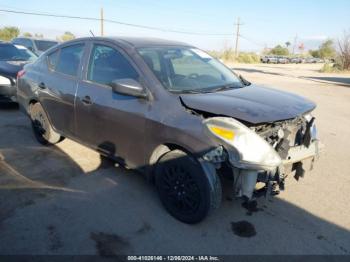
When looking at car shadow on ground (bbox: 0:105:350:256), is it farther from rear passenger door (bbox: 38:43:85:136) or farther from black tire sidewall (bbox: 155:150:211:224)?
rear passenger door (bbox: 38:43:85:136)

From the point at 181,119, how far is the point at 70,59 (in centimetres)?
226

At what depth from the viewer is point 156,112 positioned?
3.29 m

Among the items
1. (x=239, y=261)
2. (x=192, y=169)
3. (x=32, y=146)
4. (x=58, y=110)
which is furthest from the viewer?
(x=32, y=146)

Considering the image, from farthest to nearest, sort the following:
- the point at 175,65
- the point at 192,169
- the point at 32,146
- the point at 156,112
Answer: the point at 32,146, the point at 175,65, the point at 156,112, the point at 192,169

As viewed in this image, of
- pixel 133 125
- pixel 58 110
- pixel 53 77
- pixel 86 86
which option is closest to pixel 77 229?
pixel 133 125

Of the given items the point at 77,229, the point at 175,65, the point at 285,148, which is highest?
the point at 175,65

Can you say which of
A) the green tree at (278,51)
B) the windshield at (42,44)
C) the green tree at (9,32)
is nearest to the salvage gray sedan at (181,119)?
the windshield at (42,44)

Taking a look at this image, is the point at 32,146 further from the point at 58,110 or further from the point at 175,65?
the point at 175,65

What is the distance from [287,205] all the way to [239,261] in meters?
1.18

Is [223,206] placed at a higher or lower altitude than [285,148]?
lower

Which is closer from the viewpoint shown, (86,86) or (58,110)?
(86,86)

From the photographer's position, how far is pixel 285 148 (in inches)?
122

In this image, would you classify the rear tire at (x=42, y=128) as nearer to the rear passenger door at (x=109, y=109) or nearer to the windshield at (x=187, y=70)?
the rear passenger door at (x=109, y=109)

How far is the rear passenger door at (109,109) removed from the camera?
11.5 feet
